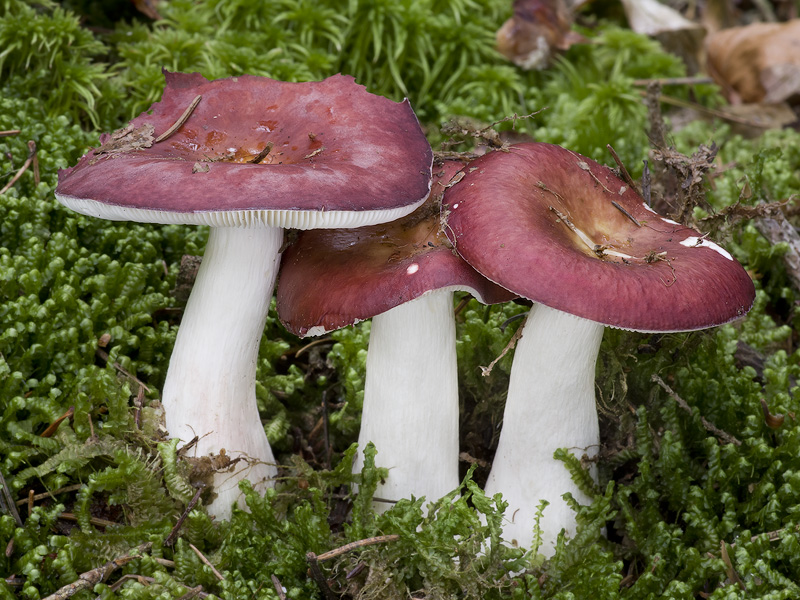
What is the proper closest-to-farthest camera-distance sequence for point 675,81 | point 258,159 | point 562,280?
point 562,280 → point 258,159 → point 675,81

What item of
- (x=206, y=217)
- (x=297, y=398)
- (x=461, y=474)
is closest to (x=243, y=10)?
(x=297, y=398)

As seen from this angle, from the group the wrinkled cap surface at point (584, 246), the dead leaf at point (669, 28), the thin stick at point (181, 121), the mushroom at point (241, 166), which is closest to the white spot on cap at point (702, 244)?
the wrinkled cap surface at point (584, 246)

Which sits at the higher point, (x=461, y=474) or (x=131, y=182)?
(x=131, y=182)

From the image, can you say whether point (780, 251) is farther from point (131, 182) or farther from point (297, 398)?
point (131, 182)

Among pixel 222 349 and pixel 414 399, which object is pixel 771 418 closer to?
pixel 414 399

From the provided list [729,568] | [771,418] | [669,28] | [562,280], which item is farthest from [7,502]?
[669,28]

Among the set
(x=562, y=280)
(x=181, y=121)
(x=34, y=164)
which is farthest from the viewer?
(x=34, y=164)
